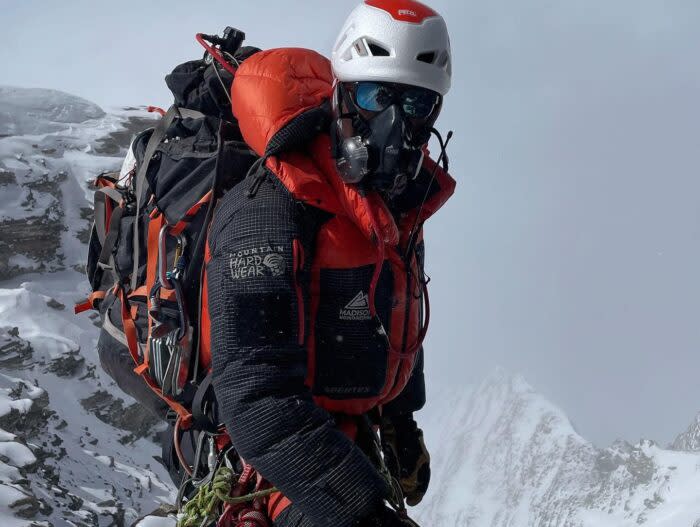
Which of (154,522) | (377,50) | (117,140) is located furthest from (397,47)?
(117,140)

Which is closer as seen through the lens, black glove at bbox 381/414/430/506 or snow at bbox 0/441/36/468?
black glove at bbox 381/414/430/506

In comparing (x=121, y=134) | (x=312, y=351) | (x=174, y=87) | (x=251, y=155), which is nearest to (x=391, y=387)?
(x=312, y=351)

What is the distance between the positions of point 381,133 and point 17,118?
52.8 m

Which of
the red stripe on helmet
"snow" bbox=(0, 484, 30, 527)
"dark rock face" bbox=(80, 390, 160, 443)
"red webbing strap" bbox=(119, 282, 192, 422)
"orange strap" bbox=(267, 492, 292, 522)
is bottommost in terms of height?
"dark rock face" bbox=(80, 390, 160, 443)

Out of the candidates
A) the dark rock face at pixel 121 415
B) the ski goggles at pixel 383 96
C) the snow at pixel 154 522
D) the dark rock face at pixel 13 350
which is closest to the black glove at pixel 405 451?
the snow at pixel 154 522

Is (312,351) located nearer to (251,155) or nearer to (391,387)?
(391,387)

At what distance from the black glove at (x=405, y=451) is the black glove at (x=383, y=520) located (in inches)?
61.1

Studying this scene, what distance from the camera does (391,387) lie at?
3.83 meters

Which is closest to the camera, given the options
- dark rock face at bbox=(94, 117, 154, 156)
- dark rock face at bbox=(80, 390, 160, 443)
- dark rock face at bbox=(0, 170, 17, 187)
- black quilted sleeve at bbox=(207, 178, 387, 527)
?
black quilted sleeve at bbox=(207, 178, 387, 527)

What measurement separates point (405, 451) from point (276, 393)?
6.38ft

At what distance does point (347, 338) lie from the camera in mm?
3463

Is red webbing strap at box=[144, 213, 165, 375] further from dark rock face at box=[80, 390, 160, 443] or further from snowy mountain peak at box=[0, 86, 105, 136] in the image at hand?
snowy mountain peak at box=[0, 86, 105, 136]

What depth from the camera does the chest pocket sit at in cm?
338

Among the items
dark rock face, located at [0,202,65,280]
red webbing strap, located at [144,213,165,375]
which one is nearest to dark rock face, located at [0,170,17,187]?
dark rock face, located at [0,202,65,280]
